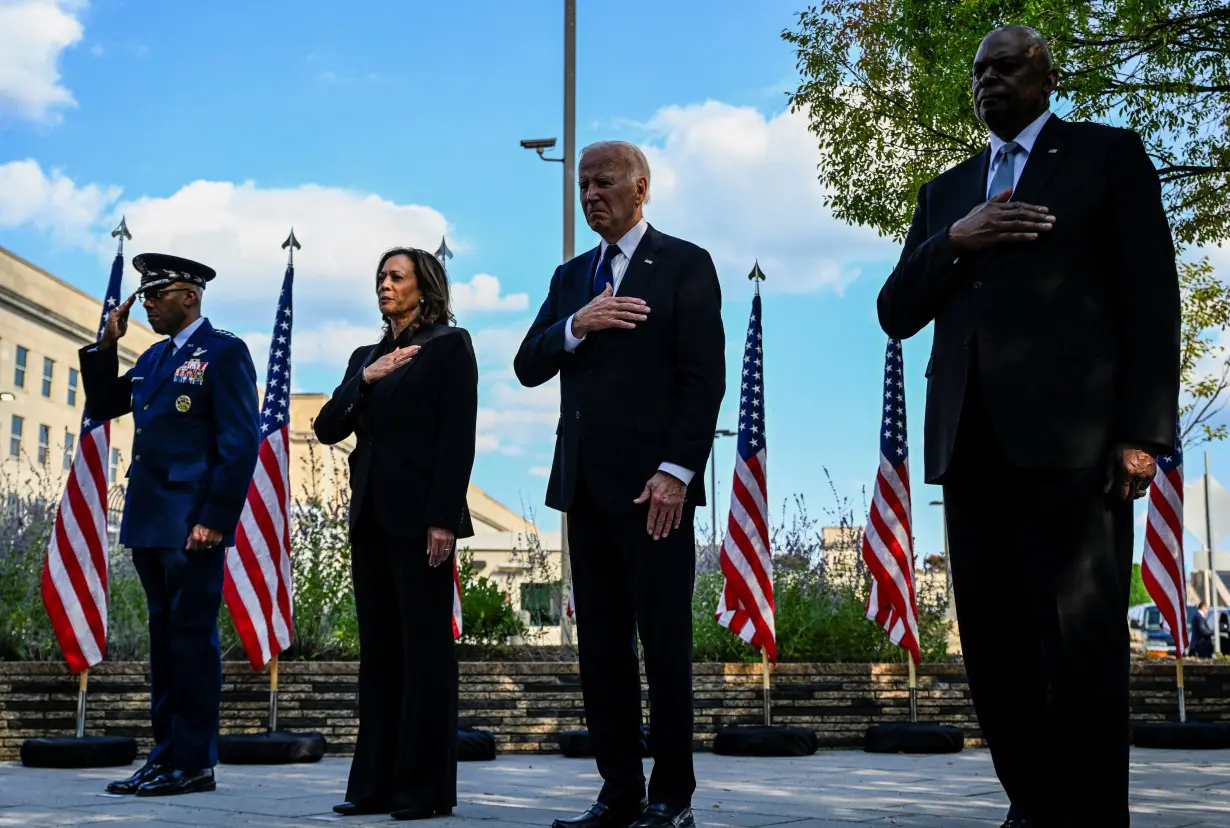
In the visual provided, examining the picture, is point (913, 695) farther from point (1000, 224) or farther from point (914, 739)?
point (1000, 224)

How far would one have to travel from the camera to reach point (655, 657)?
3932 mm

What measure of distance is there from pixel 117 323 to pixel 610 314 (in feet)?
8.68

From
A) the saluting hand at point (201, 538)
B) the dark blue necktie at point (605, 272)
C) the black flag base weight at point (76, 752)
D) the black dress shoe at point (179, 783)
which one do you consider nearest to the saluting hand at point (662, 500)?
the dark blue necktie at point (605, 272)

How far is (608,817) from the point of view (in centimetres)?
394

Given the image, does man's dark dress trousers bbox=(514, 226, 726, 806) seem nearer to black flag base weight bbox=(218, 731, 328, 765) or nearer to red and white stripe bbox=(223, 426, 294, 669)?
black flag base weight bbox=(218, 731, 328, 765)

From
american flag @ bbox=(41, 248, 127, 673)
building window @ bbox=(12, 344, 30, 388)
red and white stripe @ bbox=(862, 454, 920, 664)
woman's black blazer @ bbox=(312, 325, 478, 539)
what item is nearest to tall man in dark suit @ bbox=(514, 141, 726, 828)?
woman's black blazer @ bbox=(312, 325, 478, 539)

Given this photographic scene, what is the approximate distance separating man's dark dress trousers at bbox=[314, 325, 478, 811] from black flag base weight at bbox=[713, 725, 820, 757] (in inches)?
143

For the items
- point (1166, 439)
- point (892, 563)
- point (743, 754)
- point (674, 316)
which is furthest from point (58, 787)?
point (892, 563)

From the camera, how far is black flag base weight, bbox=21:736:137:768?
661 cm

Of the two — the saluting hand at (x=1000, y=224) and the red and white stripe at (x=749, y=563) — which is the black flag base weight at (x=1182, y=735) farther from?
the saluting hand at (x=1000, y=224)

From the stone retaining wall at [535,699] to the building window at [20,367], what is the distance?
5102 cm

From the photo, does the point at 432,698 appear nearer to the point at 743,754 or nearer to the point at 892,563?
the point at 743,754

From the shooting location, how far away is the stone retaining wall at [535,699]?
745 centimetres

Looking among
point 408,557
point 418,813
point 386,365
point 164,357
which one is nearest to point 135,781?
point 418,813
